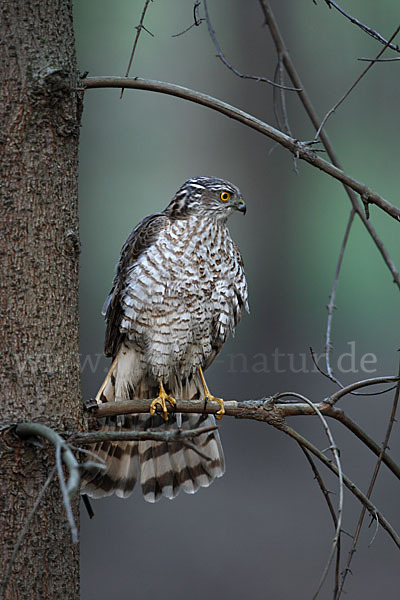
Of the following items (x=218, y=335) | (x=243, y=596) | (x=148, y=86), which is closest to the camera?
(x=148, y=86)

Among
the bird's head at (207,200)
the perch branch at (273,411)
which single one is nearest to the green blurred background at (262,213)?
the bird's head at (207,200)

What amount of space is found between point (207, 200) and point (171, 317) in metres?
0.51

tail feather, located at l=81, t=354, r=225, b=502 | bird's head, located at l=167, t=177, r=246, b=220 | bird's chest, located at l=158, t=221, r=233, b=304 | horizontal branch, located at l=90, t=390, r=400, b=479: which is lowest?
tail feather, located at l=81, t=354, r=225, b=502

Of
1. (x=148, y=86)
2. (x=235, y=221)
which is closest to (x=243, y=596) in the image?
(x=235, y=221)

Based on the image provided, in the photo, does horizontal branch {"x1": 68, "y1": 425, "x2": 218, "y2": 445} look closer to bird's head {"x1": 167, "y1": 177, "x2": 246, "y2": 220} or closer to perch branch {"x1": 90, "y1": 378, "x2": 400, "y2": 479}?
perch branch {"x1": 90, "y1": 378, "x2": 400, "y2": 479}

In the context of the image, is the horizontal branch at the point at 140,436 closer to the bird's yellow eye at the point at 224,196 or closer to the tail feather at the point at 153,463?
the tail feather at the point at 153,463

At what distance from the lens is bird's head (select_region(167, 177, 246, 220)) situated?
2.81 metres

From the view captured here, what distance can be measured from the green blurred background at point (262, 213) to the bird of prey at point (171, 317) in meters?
3.35

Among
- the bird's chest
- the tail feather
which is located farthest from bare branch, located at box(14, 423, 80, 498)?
the bird's chest

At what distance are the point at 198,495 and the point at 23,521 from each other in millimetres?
4763

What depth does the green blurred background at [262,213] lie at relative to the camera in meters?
6.27

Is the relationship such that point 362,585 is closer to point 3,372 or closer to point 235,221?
point 235,221

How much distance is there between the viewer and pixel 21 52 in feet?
5.43

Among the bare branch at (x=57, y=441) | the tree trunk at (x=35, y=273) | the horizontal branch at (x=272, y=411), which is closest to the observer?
the bare branch at (x=57, y=441)
